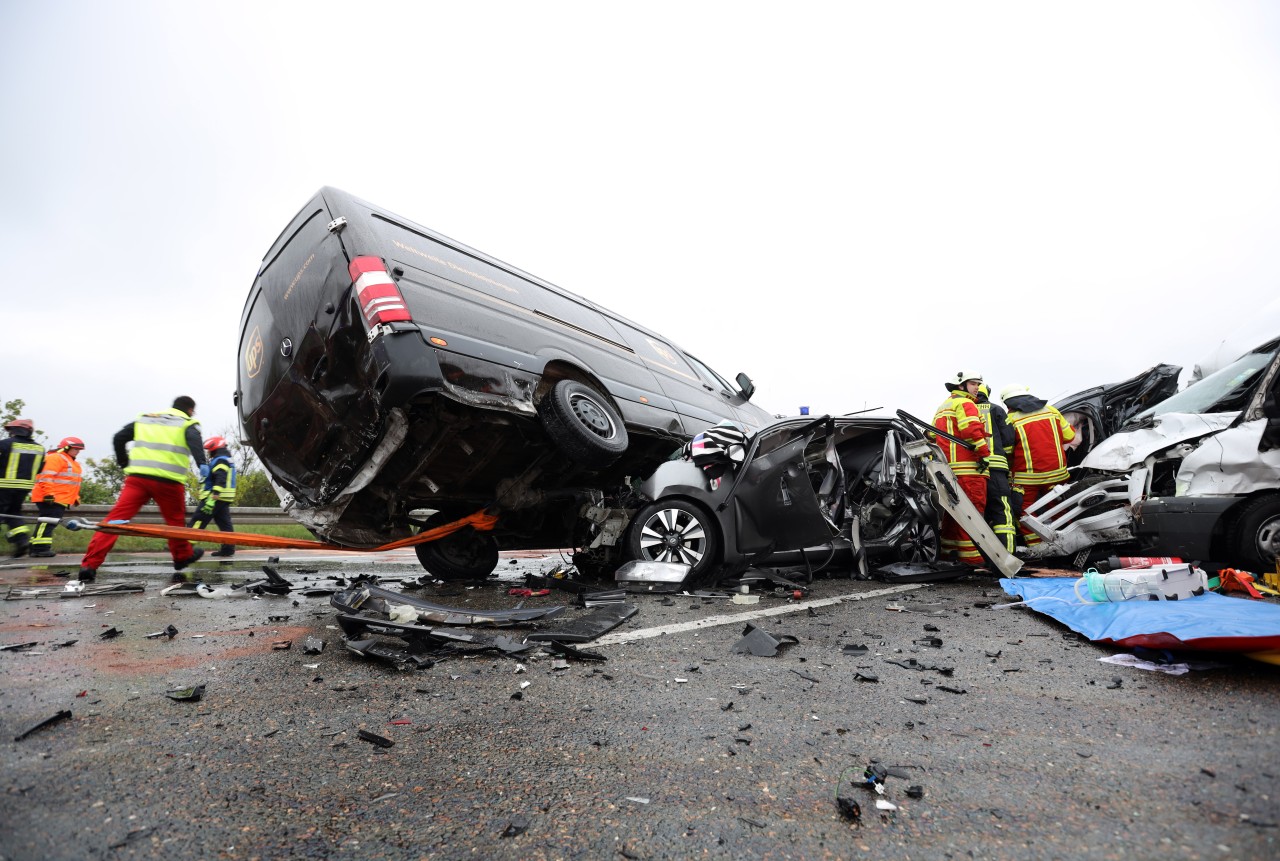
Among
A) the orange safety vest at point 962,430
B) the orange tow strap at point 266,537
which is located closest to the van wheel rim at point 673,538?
the orange tow strap at point 266,537

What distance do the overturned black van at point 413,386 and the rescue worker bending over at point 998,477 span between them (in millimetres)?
2990

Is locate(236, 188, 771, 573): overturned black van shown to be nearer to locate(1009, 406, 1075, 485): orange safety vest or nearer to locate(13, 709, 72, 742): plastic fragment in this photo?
locate(13, 709, 72, 742): plastic fragment

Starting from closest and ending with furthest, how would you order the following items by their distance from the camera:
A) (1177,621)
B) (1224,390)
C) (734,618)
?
(1177,621) < (734,618) < (1224,390)

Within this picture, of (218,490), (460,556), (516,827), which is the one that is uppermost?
(218,490)

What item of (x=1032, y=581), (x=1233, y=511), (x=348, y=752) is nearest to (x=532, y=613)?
(x=348, y=752)

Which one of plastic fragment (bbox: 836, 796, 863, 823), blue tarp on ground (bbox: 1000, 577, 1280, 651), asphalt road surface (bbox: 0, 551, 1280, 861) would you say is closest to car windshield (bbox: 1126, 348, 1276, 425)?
blue tarp on ground (bbox: 1000, 577, 1280, 651)

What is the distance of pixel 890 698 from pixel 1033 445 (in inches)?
194

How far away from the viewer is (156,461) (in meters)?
5.72

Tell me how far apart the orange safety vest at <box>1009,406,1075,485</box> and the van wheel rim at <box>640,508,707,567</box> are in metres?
3.57

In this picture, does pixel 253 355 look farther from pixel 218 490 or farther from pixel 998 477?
pixel 998 477

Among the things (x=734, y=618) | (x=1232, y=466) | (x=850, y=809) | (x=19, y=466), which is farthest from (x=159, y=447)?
(x=1232, y=466)

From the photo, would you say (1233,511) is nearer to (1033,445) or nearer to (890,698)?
(1033,445)

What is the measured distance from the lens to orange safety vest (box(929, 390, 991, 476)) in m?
5.88

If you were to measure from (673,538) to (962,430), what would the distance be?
3023 millimetres
